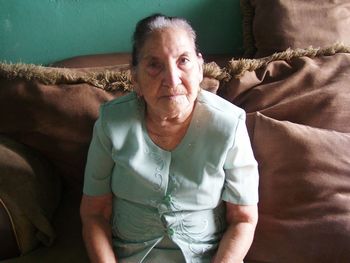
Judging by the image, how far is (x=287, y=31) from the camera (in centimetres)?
140

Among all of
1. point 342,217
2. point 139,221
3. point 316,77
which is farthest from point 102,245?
point 316,77

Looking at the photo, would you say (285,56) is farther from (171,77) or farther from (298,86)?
(171,77)

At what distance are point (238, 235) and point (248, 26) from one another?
2.63ft

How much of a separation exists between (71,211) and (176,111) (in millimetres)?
676

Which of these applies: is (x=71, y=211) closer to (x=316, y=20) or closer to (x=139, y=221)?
(x=139, y=221)

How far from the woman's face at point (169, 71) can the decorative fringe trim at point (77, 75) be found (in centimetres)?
30

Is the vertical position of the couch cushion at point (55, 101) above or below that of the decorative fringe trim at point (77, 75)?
below

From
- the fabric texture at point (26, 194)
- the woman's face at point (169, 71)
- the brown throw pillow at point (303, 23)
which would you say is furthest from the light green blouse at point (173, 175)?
the brown throw pillow at point (303, 23)

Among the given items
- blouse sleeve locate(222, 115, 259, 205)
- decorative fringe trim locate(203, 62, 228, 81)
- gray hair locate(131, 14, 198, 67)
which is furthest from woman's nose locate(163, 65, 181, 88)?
decorative fringe trim locate(203, 62, 228, 81)

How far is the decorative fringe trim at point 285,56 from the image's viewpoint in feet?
4.48

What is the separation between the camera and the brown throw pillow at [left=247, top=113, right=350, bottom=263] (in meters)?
1.22

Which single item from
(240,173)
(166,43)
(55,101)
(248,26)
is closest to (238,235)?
(240,173)

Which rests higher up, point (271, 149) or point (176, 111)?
point (176, 111)

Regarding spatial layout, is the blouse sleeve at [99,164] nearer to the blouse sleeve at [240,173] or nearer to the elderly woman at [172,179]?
the elderly woman at [172,179]
